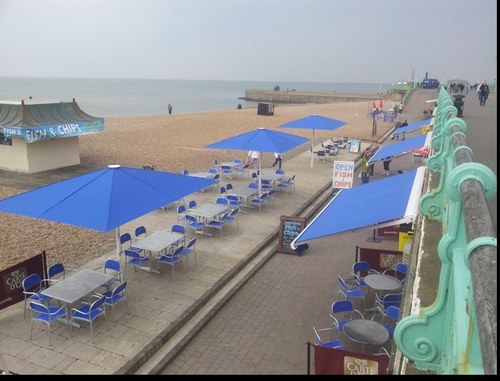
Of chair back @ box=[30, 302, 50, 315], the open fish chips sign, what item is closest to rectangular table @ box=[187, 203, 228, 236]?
the open fish chips sign

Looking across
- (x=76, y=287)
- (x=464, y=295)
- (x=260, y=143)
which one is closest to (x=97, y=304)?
(x=76, y=287)

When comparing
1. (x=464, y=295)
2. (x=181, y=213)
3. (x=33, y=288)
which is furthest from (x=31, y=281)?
(x=464, y=295)

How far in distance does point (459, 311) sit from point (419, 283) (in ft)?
9.90

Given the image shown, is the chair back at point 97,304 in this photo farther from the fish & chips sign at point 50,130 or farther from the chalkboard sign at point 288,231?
the fish & chips sign at point 50,130

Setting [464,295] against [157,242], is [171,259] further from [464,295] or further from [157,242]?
[464,295]

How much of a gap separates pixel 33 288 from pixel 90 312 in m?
1.71

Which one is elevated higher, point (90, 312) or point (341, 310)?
→ point (90, 312)

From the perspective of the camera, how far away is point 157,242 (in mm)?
9398

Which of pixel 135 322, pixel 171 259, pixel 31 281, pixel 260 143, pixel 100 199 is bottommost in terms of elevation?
pixel 135 322

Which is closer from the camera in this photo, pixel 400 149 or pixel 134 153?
pixel 400 149

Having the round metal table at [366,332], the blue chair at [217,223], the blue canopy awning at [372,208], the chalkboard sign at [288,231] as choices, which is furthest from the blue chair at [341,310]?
the blue chair at [217,223]

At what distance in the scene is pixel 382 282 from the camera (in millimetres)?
8078

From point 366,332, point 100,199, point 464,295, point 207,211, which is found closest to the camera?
point 464,295

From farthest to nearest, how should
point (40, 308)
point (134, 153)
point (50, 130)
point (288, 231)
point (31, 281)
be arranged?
point (134, 153), point (50, 130), point (288, 231), point (31, 281), point (40, 308)
